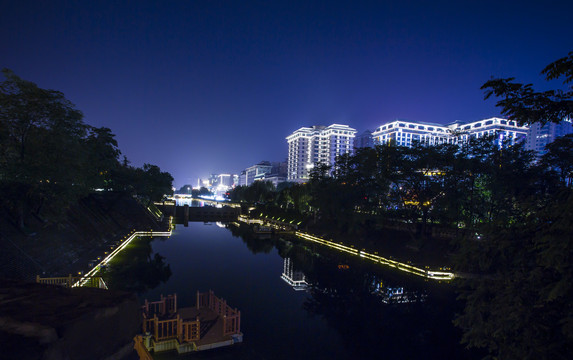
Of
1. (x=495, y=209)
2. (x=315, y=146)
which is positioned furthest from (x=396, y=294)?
(x=315, y=146)

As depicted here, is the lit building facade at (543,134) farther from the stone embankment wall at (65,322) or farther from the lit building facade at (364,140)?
the stone embankment wall at (65,322)

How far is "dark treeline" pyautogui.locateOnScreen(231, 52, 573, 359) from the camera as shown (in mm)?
5645

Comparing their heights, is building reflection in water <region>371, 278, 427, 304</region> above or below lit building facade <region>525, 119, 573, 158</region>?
below

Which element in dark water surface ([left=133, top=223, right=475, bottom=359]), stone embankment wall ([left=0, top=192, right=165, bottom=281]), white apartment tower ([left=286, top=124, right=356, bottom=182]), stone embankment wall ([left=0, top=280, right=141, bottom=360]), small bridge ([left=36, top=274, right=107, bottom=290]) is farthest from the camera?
white apartment tower ([left=286, top=124, right=356, bottom=182])

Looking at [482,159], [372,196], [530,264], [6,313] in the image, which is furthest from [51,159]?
[482,159]

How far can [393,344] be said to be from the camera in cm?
1625

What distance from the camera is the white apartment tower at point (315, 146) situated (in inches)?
5901

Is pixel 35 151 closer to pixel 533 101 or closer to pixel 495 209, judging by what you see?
pixel 533 101

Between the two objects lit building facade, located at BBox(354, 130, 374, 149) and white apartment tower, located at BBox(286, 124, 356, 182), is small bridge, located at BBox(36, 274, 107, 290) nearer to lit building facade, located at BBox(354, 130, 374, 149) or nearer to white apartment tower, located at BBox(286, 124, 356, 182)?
white apartment tower, located at BBox(286, 124, 356, 182)

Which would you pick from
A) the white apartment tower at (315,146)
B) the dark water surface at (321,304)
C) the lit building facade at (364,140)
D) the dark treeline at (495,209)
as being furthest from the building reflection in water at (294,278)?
the lit building facade at (364,140)

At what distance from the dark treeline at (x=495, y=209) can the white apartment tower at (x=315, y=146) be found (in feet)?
255

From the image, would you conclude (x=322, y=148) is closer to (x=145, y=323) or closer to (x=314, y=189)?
(x=314, y=189)

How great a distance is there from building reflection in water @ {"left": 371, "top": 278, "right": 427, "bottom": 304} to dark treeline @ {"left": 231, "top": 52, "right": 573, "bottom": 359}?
343 cm

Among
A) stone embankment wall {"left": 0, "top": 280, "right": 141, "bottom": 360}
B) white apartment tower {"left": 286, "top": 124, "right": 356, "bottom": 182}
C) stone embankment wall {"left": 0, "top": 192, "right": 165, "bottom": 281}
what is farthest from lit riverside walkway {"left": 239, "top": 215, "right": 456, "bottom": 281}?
white apartment tower {"left": 286, "top": 124, "right": 356, "bottom": 182}
